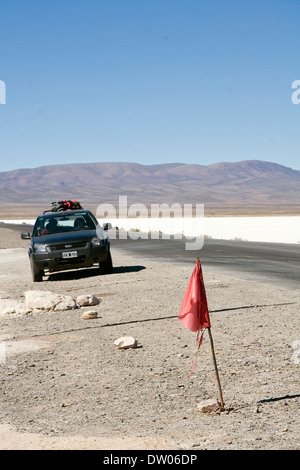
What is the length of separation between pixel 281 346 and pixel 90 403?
9.27 feet

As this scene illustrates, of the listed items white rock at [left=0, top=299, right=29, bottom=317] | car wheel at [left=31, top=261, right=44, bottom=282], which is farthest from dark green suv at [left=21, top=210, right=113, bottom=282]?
white rock at [left=0, top=299, right=29, bottom=317]

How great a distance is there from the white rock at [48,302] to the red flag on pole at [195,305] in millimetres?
6375

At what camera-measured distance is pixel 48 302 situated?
11.8 metres

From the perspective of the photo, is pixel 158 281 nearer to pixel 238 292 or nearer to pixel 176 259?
pixel 238 292

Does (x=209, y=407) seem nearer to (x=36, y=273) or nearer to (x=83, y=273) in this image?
(x=36, y=273)

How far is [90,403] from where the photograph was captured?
6.20m

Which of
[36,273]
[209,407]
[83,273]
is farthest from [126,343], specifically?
[83,273]

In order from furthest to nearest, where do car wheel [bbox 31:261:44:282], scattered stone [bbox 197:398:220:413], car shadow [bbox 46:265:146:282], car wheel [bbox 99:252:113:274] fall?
car shadow [bbox 46:265:146:282], car wheel [bbox 99:252:113:274], car wheel [bbox 31:261:44:282], scattered stone [bbox 197:398:220:413]

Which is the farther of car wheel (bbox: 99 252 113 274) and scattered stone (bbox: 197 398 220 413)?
car wheel (bbox: 99 252 113 274)

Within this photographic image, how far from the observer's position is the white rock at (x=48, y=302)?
1177cm

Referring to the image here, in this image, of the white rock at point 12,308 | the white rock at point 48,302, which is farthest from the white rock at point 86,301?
the white rock at point 12,308

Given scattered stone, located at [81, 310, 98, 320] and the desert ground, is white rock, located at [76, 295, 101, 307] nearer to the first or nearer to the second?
the desert ground

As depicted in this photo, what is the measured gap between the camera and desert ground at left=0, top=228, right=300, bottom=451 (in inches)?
203
